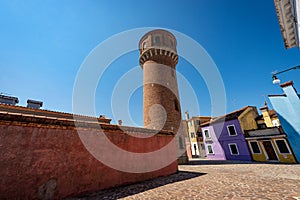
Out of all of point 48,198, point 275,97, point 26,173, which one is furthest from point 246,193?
point 275,97

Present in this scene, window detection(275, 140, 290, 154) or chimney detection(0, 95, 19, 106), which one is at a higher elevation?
chimney detection(0, 95, 19, 106)

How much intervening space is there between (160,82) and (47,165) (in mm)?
14348

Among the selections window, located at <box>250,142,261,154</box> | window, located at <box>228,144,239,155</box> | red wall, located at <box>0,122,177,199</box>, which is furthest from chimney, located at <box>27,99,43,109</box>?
window, located at <box>250,142,261,154</box>

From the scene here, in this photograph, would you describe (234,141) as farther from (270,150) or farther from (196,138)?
(196,138)

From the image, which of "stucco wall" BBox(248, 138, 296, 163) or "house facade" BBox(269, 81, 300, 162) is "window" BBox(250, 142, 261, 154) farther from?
"house facade" BBox(269, 81, 300, 162)

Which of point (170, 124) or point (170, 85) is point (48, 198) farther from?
point (170, 85)

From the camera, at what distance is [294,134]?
1278cm

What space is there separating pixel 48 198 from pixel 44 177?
2.68ft

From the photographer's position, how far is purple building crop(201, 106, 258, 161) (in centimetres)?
1778

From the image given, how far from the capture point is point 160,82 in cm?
1762

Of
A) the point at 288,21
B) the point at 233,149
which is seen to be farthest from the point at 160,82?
the point at 233,149

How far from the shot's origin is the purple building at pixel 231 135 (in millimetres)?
17781

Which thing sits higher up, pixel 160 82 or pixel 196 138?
pixel 160 82

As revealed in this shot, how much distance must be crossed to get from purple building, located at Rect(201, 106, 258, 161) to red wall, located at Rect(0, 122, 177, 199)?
1728 centimetres
